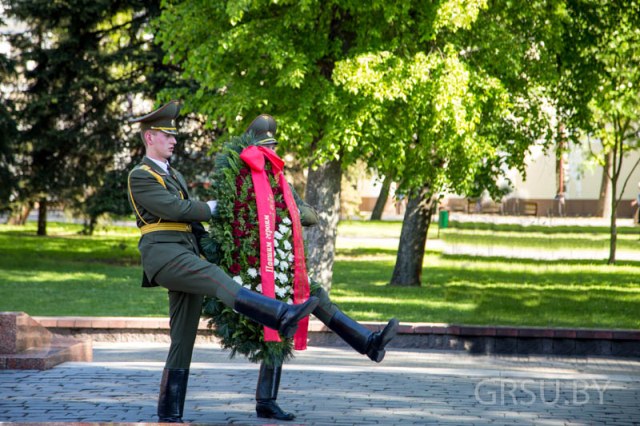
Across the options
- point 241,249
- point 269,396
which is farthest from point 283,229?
point 269,396

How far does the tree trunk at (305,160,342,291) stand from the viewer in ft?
57.2

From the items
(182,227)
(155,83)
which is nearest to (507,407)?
(182,227)

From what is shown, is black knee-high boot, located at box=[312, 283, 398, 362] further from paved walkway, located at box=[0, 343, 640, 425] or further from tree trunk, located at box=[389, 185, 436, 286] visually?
tree trunk, located at box=[389, 185, 436, 286]

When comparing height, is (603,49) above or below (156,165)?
above

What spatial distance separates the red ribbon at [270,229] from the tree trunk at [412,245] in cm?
1507

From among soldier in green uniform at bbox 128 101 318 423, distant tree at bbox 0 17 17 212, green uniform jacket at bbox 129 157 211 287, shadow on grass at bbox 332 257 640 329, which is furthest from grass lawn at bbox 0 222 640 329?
green uniform jacket at bbox 129 157 211 287

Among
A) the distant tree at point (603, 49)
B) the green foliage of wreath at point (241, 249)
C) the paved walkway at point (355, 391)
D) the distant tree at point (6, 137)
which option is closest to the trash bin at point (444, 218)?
the distant tree at point (603, 49)

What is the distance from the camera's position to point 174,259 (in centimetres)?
648

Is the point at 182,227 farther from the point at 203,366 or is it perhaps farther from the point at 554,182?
the point at 554,182

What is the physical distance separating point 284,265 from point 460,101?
962 cm

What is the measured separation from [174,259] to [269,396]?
1.26 m

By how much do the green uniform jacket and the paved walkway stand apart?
1218mm

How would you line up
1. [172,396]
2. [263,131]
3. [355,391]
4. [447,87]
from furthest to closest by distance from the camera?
[447,87]
[355,391]
[263,131]
[172,396]

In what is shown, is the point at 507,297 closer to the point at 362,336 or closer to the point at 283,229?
the point at 362,336
